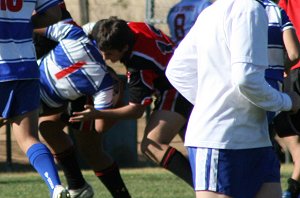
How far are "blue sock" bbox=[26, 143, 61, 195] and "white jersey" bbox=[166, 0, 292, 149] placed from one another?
1504mm

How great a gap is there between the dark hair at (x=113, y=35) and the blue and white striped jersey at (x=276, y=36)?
1047 millimetres

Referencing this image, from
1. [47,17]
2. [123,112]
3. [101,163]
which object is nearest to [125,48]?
[123,112]

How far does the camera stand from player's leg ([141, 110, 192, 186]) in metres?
6.04

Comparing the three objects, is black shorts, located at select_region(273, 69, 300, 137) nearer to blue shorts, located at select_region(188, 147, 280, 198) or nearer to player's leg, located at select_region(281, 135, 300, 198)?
player's leg, located at select_region(281, 135, 300, 198)

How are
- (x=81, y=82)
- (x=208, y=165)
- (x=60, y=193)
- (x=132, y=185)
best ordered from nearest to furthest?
(x=208, y=165) < (x=60, y=193) < (x=81, y=82) < (x=132, y=185)

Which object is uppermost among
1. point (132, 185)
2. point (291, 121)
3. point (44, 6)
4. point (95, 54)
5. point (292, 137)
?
point (44, 6)

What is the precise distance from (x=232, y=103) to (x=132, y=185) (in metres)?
4.21

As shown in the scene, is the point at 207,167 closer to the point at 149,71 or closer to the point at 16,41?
the point at 16,41

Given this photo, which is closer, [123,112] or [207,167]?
[207,167]

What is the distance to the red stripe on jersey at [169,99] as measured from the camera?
613 centimetres

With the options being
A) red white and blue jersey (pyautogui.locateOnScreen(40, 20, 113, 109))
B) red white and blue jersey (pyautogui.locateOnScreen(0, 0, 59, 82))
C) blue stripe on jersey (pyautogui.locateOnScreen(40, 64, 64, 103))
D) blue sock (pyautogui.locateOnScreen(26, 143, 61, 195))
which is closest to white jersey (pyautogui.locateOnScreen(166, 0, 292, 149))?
blue sock (pyautogui.locateOnScreen(26, 143, 61, 195))

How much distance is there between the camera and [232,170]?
3.79m

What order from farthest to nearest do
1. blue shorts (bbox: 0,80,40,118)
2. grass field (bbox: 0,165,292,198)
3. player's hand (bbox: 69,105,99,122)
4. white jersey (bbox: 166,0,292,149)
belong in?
grass field (bbox: 0,165,292,198), player's hand (bbox: 69,105,99,122), blue shorts (bbox: 0,80,40,118), white jersey (bbox: 166,0,292,149)

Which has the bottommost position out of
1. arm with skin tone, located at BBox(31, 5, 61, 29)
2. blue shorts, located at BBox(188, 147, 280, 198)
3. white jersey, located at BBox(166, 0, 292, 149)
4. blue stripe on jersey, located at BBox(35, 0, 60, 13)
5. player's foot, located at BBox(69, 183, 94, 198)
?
player's foot, located at BBox(69, 183, 94, 198)
